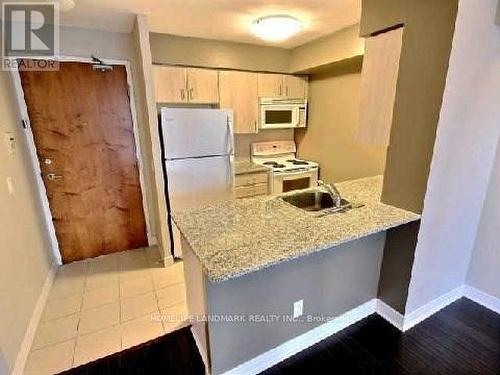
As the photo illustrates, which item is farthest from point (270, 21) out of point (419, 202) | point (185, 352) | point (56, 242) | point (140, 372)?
point (56, 242)

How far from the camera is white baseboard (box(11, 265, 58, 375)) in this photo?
1685mm

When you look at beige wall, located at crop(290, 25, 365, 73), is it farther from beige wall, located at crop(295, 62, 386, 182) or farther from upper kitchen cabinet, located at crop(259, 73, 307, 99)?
beige wall, located at crop(295, 62, 386, 182)

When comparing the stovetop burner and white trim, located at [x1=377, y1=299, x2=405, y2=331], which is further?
the stovetop burner

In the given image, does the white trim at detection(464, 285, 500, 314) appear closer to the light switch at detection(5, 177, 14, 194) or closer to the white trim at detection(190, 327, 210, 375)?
the white trim at detection(190, 327, 210, 375)

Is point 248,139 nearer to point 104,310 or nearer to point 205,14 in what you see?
point 205,14

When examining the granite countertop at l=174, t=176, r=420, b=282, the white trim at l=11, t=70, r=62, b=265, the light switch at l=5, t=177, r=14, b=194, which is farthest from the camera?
the white trim at l=11, t=70, r=62, b=265

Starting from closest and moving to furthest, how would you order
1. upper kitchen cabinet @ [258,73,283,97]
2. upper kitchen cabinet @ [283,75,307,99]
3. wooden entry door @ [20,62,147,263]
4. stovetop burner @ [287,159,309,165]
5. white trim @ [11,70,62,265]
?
white trim @ [11,70,62,265], wooden entry door @ [20,62,147,263], upper kitchen cabinet @ [258,73,283,97], upper kitchen cabinet @ [283,75,307,99], stovetop burner @ [287,159,309,165]

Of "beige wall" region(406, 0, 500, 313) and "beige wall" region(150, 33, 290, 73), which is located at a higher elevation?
A: "beige wall" region(150, 33, 290, 73)

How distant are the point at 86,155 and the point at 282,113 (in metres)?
2.44

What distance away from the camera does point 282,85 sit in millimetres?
3641

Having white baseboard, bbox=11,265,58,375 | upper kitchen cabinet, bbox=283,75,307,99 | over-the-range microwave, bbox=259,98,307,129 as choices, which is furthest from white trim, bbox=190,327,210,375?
upper kitchen cabinet, bbox=283,75,307,99

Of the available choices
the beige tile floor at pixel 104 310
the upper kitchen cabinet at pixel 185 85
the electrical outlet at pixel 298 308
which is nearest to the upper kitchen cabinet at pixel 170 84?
the upper kitchen cabinet at pixel 185 85

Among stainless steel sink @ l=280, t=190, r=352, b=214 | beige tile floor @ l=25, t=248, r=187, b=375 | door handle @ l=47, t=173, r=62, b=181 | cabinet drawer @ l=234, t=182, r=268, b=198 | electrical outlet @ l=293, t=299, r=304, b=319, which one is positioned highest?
door handle @ l=47, t=173, r=62, b=181

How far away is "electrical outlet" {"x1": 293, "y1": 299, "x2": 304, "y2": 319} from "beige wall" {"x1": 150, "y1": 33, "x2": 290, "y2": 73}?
2.70m
